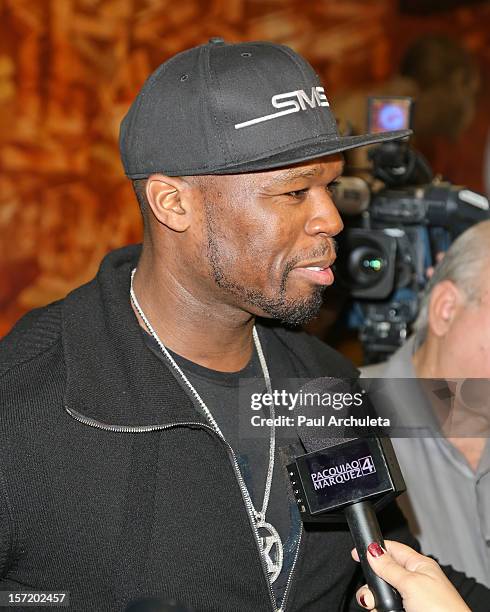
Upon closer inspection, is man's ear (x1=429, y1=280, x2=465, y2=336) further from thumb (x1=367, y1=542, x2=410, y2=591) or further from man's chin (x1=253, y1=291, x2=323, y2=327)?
thumb (x1=367, y1=542, x2=410, y2=591)

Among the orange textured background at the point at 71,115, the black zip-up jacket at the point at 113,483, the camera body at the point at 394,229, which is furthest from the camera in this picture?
the orange textured background at the point at 71,115

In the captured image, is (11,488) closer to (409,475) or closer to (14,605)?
(14,605)

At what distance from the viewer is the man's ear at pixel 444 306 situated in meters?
1.72

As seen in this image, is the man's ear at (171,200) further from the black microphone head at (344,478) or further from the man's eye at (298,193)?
the black microphone head at (344,478)

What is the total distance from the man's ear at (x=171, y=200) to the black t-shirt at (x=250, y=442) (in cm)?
18

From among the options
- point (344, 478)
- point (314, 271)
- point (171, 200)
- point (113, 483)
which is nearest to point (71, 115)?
point (171, 200)

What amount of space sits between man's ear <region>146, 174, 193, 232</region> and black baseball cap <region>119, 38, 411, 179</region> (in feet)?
0.06

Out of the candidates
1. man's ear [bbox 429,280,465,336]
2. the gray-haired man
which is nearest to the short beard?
the gray-haired man

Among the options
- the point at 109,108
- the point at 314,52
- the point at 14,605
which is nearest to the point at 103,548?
the point at 14,605

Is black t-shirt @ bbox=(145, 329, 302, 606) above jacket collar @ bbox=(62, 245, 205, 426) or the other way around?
the other way around

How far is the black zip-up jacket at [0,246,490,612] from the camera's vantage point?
1156 millimetres

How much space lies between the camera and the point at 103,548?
1169 mm

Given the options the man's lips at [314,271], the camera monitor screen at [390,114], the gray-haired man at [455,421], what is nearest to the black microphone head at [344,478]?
the man's lips at [314,271]

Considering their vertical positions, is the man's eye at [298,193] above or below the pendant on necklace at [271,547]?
above
